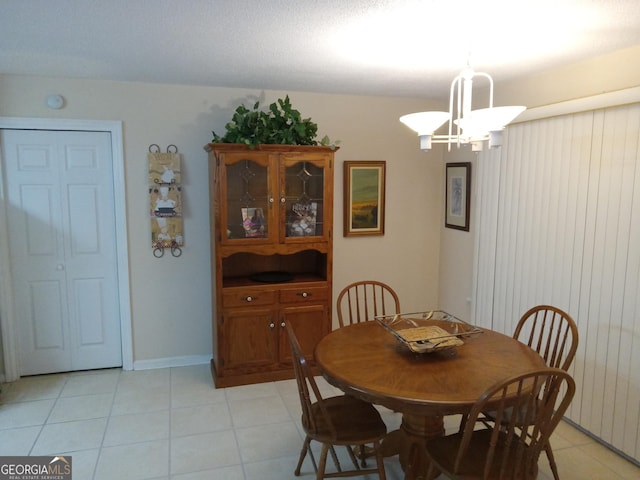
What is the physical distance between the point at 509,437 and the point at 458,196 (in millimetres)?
2702

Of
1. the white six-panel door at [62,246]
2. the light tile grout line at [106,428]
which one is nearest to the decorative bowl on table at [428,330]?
the light tile grout line at [106,428]

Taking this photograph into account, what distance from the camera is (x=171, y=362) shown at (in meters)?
A: 3.93

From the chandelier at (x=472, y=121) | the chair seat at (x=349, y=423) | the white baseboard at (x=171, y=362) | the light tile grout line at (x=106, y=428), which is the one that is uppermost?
the chandelier at (x=472, y=121)

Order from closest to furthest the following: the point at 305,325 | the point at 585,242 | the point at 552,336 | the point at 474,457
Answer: the point at 474,457, the point at 585,242, the point at 552,336, the point at 305,325

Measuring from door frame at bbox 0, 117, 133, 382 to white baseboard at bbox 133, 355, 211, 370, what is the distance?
13cm

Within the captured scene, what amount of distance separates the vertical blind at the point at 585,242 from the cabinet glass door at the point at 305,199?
4.44ft

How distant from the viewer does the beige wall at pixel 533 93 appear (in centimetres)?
262

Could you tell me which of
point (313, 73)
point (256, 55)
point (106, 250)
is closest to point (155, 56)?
point (256, 55)

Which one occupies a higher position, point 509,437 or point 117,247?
point 117,247

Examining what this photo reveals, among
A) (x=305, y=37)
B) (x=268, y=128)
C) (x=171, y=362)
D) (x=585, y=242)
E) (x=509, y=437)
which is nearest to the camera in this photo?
(x=509, y=437)

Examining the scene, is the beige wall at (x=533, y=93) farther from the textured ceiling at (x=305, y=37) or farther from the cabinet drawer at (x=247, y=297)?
the cabinet drawer at (x=247, y=297)

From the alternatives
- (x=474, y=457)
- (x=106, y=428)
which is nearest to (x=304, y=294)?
(x=106, y=428)
